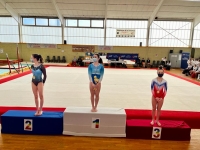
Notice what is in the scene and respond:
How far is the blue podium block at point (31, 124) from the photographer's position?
10.8 feet

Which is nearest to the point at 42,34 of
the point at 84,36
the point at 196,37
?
the point at 84,36

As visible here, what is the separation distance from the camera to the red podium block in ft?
10.6

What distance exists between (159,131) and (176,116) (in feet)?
3.14

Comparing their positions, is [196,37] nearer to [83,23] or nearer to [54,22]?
[83,23]

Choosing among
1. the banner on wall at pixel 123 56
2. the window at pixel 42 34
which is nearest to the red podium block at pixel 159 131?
the banner on wall at pixel 123 56

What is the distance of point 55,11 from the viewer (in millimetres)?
15594

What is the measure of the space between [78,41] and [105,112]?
1541 centimetres

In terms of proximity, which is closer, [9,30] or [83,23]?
[9,30]

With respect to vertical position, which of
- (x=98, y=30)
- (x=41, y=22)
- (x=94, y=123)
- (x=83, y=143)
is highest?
(x=41, y=22)

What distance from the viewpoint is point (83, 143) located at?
310 centimetres

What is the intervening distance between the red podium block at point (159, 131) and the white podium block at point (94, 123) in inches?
7.1

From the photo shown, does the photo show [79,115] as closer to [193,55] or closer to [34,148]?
[34,148]

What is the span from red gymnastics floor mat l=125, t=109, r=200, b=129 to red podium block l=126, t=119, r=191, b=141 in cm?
62

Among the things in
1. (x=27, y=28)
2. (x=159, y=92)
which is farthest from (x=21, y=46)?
(x=159, y=92)
